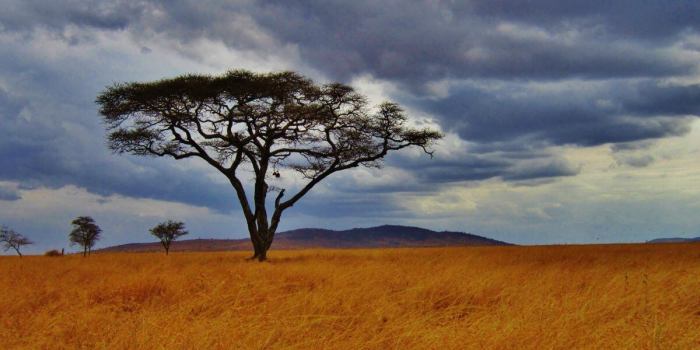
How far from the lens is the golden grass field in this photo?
5.64 m

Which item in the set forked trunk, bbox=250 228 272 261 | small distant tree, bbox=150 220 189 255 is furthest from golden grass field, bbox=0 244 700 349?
small distant tree, bbox=150 220 189 255

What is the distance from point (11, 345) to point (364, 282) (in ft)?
18.9

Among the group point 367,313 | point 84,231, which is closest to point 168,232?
point 84,231

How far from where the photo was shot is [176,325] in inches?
256

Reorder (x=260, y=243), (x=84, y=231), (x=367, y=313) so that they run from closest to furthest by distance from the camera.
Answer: (x=367, y=313), (x=260, y=243), (x=84, y=231)

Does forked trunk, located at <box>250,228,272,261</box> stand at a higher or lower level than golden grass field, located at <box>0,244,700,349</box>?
higher

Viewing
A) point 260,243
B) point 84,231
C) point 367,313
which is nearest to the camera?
point 367,313

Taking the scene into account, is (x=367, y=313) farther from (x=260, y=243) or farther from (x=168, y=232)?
(x=168, y=232)

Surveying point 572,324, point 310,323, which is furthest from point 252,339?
point 572,324

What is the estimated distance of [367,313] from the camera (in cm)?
736

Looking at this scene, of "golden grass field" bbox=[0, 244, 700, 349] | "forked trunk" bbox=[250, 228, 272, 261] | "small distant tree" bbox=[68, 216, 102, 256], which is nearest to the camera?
"golden grass field" bbox=[0, 244, 700, 349]

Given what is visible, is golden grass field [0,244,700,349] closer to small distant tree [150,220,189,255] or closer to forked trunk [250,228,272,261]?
forked trunk [250,228,272,261]

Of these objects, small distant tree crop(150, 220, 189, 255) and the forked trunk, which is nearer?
the forked trunk

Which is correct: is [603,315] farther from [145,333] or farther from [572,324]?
[145,333]
